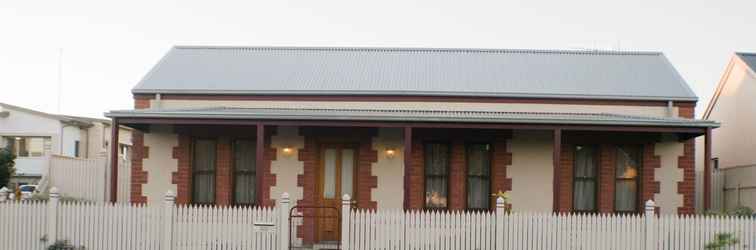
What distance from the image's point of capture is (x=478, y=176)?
18.6 meters

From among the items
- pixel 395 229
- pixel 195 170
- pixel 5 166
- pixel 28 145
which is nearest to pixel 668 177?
pixel 395 229

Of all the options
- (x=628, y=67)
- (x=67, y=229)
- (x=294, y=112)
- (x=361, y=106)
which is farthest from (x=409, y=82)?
(x=67, y=229)

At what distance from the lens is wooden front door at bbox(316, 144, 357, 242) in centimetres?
1855

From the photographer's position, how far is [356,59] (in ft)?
68.9

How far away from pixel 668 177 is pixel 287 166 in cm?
751

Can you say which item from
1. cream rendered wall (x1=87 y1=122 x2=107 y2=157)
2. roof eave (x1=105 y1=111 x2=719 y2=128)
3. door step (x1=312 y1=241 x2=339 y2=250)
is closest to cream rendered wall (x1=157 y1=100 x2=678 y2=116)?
roof eave (x1=105 y1=111 x2=719 y2=128)

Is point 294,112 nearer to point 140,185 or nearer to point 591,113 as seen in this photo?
point 140,185

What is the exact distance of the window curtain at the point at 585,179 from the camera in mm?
18531

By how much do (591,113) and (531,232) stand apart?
4.20m

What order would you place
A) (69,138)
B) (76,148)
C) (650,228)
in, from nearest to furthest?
(650,228)
(69,138)
(76,148)

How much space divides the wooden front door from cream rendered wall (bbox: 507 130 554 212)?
10.3 ft

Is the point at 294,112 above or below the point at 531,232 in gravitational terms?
above

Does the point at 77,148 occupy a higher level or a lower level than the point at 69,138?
lower

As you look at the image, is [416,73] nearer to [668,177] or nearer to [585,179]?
[585,179]
